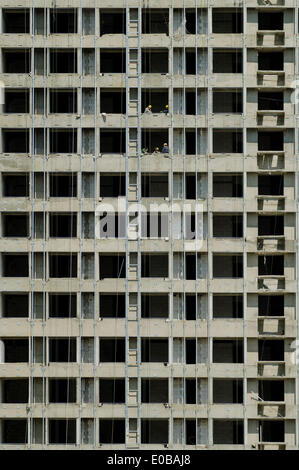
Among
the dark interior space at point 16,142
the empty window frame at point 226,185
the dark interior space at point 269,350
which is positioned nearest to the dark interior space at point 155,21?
the empty window frame at point 226,185

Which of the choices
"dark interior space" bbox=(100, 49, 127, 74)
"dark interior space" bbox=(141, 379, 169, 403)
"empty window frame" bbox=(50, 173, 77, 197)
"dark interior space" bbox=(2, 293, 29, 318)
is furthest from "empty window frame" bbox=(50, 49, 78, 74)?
"dark interior space" bbox=(141, 379, 169, 403)

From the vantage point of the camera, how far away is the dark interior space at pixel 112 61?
1171 inches

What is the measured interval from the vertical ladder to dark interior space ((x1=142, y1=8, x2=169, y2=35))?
1.28ft

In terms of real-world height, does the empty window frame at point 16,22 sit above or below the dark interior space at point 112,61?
above

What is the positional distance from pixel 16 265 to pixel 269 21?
1699 cm

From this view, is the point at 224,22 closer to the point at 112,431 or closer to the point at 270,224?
the point at 270,224

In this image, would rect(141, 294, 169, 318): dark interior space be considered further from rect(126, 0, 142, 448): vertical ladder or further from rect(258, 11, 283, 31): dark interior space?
rect(258, 11, 283, 31): dark interior space

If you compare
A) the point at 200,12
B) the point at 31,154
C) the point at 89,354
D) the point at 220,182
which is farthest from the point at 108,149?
the point at 89,354

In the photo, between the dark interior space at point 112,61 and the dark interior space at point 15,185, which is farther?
the dark interior space at point 15,185

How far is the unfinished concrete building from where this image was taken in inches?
1130

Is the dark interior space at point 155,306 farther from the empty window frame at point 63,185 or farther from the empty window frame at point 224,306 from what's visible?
the empty window frame at point 63,185

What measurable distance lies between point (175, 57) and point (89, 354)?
14.5 metres

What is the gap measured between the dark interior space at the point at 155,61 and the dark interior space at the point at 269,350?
13771mm
